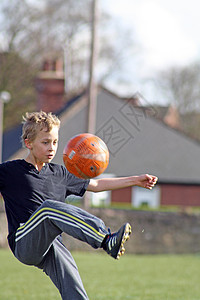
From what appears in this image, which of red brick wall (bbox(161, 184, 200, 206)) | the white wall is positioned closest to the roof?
red brick wall (bbox(161, 184, 200, 206))

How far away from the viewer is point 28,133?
5.59 meters

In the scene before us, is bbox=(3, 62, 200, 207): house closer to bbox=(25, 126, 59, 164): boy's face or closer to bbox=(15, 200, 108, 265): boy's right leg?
bbox=(25, 126, 59, 164): boy's face

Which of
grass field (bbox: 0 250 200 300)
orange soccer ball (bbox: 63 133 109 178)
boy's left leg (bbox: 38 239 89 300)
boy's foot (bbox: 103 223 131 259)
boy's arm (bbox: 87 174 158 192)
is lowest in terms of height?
grass field (bbox: 0 250 200 300)

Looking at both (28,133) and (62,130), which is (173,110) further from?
(28,133)

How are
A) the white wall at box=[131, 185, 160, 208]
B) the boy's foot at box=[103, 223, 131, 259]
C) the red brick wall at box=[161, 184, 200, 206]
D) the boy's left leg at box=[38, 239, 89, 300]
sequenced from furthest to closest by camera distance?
the red brick wall at box=[161, 184, 200, 206]
the white wall at box=[131, 185, 160, 208]
the boy's left leg at box=[38, 239, 89, 300]
the boy's foot at box=[103, 223, 131, 259]

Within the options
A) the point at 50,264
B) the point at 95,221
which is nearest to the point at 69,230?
the point at 95,221

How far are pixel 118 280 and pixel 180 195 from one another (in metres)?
20.9

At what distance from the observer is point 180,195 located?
33.2 metres

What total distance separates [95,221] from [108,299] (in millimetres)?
4166

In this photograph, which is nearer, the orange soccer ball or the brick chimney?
the orange soccer ball

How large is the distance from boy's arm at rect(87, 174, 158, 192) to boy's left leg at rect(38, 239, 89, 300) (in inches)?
28.2

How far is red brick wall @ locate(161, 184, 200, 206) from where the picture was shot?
32.8 meters

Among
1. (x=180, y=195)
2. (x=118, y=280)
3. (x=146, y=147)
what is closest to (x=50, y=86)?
(x=146, y=147)

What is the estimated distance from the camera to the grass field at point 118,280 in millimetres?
9711
